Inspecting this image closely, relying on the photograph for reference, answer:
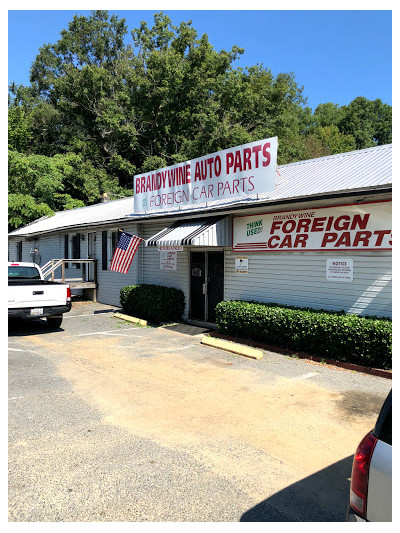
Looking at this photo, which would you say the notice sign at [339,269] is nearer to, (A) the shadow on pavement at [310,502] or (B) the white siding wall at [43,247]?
(A) the shadow on pavement at [310,502]

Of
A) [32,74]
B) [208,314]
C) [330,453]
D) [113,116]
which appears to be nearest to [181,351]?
[208,314]

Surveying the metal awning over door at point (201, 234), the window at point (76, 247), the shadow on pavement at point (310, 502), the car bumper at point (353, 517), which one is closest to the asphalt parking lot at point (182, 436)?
the shadow on pavement at point (310, 502)

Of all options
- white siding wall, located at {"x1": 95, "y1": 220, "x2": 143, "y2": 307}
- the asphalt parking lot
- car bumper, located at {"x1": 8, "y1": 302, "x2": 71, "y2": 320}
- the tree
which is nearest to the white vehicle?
the asphalt parking lot

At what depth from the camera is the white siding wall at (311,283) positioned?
818 cm

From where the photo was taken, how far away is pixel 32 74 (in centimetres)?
4750

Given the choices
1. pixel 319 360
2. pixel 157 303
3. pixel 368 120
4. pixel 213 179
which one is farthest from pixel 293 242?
pixel 368 120

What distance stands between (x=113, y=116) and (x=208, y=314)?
28605 mm

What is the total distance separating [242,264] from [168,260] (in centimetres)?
367

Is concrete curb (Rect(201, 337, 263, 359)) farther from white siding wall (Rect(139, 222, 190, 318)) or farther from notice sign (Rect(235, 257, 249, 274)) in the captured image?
white siding wall (Rect(139, 222, 190, 318))

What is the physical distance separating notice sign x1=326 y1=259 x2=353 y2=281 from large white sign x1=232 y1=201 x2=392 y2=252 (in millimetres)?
302

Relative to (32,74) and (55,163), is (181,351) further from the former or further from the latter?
(32,74)

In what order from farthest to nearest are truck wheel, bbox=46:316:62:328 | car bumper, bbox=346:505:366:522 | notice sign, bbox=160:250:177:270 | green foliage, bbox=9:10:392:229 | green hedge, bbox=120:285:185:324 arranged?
green foliage, bbox=9:10:392:229 < notice sign, bbox=160:250:177:270 < green hedge, bbox=120:285:185:324 < truck wheel, bbox=46:316:62:328 < car bumper, bbox=346:505:366:522

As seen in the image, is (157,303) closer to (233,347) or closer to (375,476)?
(233,347)

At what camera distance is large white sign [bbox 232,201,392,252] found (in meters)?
8.11
